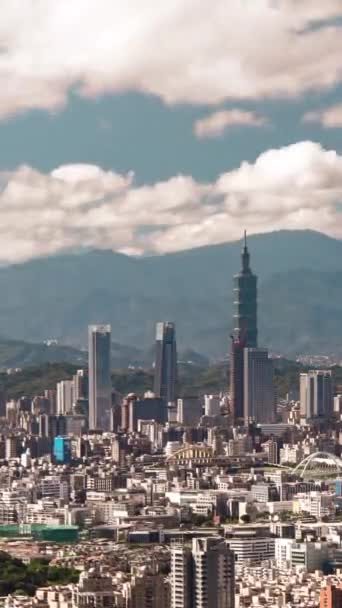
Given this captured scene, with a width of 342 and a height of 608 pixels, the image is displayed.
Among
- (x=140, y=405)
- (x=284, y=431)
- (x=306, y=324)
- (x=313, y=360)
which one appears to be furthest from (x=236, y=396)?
(x=306, y=324)

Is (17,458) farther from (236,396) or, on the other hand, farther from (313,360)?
(313,360)

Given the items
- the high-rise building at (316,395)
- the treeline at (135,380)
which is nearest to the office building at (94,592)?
the high-rise building at (316,395)

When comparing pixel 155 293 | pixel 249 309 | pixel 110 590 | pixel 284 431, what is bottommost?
pixel 110 590

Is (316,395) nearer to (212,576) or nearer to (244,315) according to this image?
(244,315)

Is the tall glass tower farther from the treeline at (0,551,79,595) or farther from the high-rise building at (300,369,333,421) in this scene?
the treeline at (0,551,79,595)

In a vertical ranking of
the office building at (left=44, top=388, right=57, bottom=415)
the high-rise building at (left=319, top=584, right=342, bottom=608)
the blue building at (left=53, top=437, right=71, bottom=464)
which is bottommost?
the high-rise building at (left=319, top=584, right=342, bottom=608)

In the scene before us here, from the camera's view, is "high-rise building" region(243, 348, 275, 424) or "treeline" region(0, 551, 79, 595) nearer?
"treeline" region(0, 551, 79, 595)

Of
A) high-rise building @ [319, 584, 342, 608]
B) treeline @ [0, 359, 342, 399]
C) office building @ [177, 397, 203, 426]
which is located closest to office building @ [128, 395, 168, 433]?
office building @ [177, 397, 203, 426]
